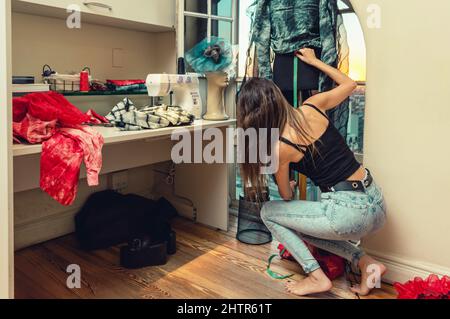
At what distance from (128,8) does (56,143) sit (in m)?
1.04

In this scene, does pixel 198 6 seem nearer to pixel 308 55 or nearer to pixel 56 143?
pixel 308 55

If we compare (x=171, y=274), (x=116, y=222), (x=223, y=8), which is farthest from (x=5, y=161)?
(x=223, y=8)

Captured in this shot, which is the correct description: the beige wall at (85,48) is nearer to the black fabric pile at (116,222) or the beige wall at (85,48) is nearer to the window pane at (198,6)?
the window pane at (198,6)

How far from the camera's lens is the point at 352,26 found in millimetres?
2080

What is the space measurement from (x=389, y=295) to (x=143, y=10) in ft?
6.11

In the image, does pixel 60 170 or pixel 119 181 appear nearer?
pixel 60 170

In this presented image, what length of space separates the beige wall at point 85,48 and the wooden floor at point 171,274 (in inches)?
37.1

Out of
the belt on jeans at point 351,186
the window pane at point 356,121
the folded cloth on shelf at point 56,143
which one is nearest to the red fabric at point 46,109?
the folded cloth on shelf at point 56,143

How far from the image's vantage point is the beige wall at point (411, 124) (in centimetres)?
173

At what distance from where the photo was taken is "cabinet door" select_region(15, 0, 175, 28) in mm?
1863

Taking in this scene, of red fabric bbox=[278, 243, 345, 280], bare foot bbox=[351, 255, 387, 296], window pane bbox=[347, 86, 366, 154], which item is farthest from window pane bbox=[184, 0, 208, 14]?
bare foot bbox=[351, 255, 387, 296]

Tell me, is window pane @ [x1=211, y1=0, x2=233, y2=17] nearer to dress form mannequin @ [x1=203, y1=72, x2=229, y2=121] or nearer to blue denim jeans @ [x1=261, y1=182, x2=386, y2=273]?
dress form mannequin @ [x1=203, y1=72, x2=229, y2=121]

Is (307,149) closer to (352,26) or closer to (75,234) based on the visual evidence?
(352,26)

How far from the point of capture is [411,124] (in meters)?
1.81
